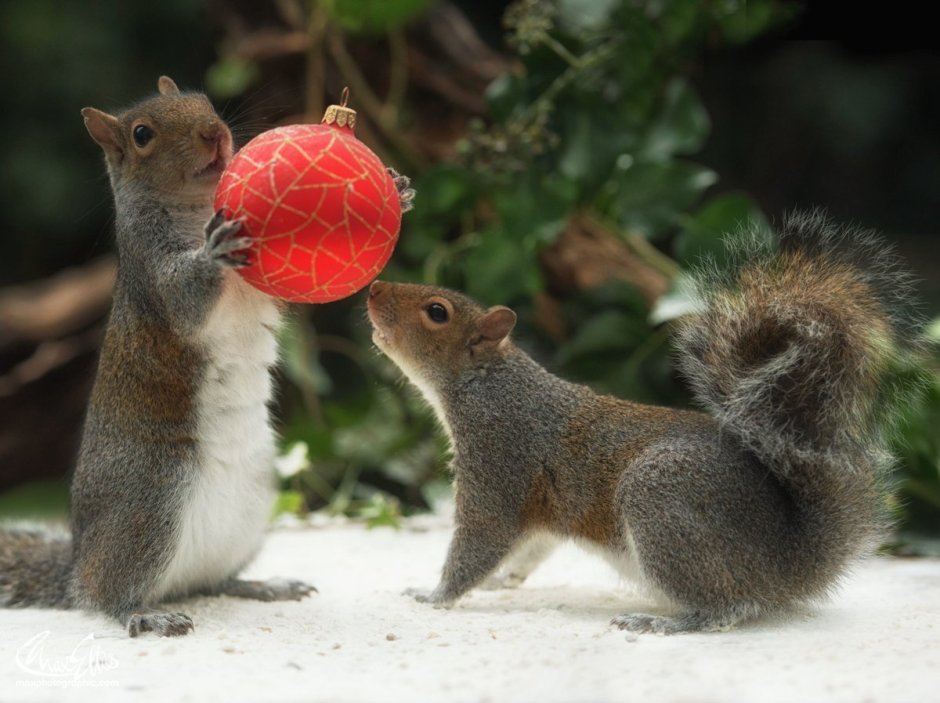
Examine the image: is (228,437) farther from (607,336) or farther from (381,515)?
(607,336)

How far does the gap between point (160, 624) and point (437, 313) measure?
40.8 inches

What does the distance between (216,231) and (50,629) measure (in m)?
1.02

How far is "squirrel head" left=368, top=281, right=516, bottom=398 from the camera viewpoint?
9.09ft

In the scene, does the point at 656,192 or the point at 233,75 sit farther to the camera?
the point at 233,75

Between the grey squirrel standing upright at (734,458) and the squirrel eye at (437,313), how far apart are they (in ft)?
0.98

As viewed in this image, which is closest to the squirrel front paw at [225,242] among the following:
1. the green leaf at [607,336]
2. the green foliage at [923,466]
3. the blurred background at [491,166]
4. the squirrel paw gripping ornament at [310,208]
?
the squirrel paw gripping ornament at [310,208]

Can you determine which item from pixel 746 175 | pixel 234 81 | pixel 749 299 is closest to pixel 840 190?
pixel 746 175

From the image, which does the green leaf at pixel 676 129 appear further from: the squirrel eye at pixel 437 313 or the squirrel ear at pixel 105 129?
the squirrel ear at pixel 105 129

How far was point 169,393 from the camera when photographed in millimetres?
2521

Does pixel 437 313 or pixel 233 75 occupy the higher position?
pixel 233 75

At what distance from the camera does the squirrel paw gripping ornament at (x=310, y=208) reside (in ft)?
7.14

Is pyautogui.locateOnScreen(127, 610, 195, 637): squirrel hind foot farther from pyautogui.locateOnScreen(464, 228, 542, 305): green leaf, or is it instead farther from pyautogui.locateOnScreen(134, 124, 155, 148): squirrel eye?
pyautogui.locateOnScreen(464, 228, 542, 305): green leaf

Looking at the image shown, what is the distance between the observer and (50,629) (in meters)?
2.45

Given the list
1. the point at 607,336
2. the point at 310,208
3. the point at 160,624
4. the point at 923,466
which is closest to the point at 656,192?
the point at 607,336
